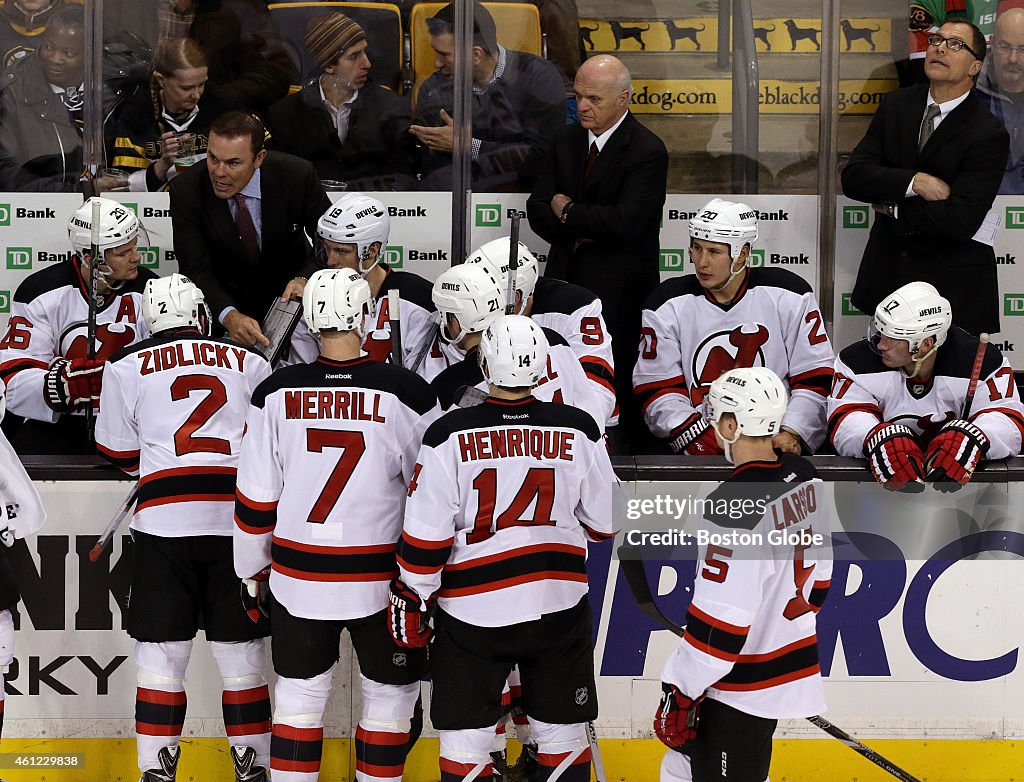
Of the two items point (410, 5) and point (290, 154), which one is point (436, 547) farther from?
point (410, 5)

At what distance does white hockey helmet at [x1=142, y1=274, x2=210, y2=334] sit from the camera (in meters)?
3.86

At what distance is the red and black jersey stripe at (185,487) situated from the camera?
12.4ft

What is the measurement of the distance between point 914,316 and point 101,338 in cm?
274

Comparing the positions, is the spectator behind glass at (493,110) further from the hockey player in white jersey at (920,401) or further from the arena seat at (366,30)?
the hockey player in white jersey at (920,401)

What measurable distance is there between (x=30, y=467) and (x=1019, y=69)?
382 centimetres

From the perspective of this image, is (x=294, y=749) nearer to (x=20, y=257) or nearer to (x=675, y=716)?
(x=675, y=716)

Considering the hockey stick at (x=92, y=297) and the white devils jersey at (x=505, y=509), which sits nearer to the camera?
the white devils jersey at (x=505, y=509)

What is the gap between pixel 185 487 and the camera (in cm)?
379

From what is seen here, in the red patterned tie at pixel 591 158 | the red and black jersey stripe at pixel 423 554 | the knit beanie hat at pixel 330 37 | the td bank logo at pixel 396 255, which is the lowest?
the red and black jersey stripe at pixel 423 554

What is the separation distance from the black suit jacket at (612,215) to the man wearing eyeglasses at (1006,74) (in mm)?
1328

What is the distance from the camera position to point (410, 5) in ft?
17.1

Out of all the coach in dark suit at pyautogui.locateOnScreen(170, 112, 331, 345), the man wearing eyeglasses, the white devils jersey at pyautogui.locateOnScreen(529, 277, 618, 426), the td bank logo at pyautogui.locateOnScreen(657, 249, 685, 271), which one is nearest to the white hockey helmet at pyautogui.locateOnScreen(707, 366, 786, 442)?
the white devils jersey at pyautogui.locateOnScreen(529, 277, 618, 426)

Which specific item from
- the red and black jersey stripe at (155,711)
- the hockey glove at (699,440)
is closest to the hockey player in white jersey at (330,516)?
the red and black jersey stripe at (155,711)

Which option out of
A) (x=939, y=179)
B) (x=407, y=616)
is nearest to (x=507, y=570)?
(x=407, y=616)
